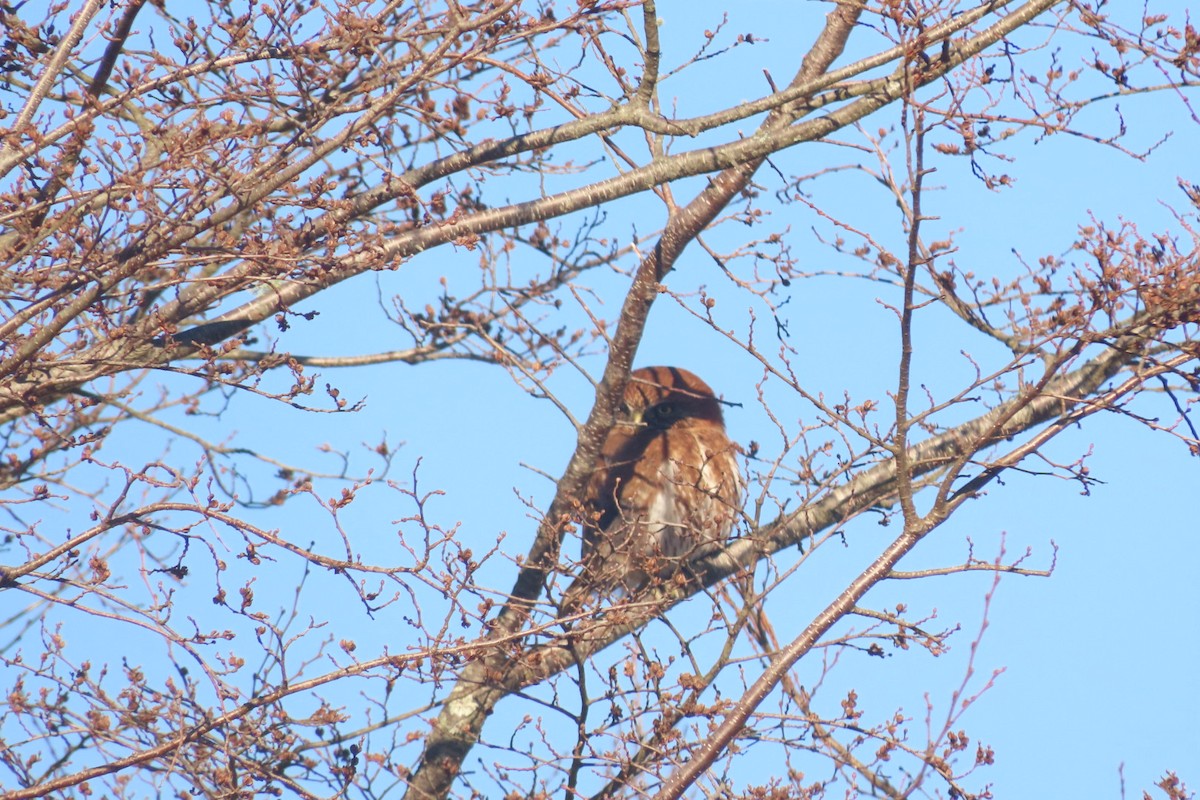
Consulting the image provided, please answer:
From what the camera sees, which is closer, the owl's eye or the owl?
the owl

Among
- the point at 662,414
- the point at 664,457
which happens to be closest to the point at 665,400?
the point at 662,414

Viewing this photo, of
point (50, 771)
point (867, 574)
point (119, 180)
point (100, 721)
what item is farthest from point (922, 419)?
point (50, 771)

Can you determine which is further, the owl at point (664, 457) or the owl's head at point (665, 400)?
the owl's head at point (665, 400)

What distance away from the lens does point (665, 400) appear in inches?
300

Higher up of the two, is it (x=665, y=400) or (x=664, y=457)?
(x=665, y=400)

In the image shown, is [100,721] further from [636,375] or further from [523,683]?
[636,375]

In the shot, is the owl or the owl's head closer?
the owl

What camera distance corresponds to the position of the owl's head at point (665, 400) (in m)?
7.60

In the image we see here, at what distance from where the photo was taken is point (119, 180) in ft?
11.9

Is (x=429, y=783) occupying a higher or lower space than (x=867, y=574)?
lower

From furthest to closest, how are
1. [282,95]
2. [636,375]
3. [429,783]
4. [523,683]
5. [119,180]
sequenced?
[636,375] → [429,783] → [523,683] → [282,95] → [119,180]

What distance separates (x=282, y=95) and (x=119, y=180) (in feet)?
2.79

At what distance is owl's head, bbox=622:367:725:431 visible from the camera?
7598mm

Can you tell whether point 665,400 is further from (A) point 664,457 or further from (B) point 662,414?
(A) point 664,457
